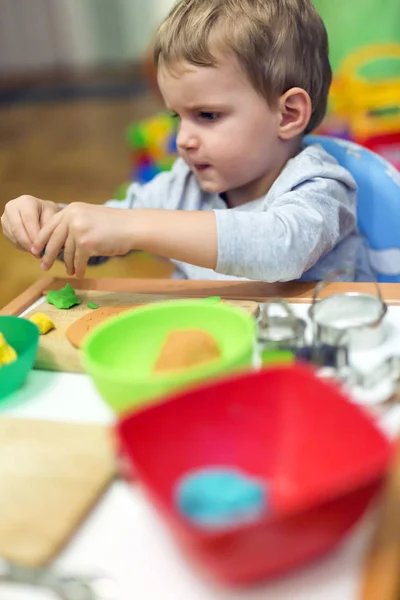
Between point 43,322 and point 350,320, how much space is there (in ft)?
1.04

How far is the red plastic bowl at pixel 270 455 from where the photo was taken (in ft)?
1.21

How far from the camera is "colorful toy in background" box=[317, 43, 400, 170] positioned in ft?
7.16

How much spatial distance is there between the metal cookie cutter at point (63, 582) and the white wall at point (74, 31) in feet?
14.1

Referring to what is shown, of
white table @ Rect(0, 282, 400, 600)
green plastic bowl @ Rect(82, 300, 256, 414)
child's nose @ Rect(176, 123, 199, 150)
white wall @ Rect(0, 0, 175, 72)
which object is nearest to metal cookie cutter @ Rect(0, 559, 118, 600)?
white table @ Rect(0, 282, 400, 600)

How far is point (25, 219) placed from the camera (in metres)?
0.84

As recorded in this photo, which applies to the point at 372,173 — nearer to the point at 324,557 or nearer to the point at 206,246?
the point at 206,246

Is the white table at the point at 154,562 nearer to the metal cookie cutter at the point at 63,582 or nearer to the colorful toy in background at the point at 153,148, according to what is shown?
the metal cookie cutter at the point at 63,582

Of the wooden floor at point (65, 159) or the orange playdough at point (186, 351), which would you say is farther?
the wooden floor at point (65, 159)

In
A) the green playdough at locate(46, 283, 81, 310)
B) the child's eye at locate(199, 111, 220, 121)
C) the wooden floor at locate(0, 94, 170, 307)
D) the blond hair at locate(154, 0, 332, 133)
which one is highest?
the blond hair at locate(154, 0, 332, 133)

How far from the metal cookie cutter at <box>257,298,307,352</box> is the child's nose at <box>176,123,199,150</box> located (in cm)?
32

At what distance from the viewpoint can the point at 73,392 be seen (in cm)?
63

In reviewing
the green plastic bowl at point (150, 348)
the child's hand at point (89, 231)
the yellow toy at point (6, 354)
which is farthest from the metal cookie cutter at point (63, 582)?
the child's hand at point (89, 231)

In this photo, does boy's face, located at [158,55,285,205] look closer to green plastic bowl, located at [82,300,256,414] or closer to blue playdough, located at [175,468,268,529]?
green plastic bowl, located at [82,300,256,414]

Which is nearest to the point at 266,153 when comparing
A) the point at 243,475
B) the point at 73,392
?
the point at 73,392
